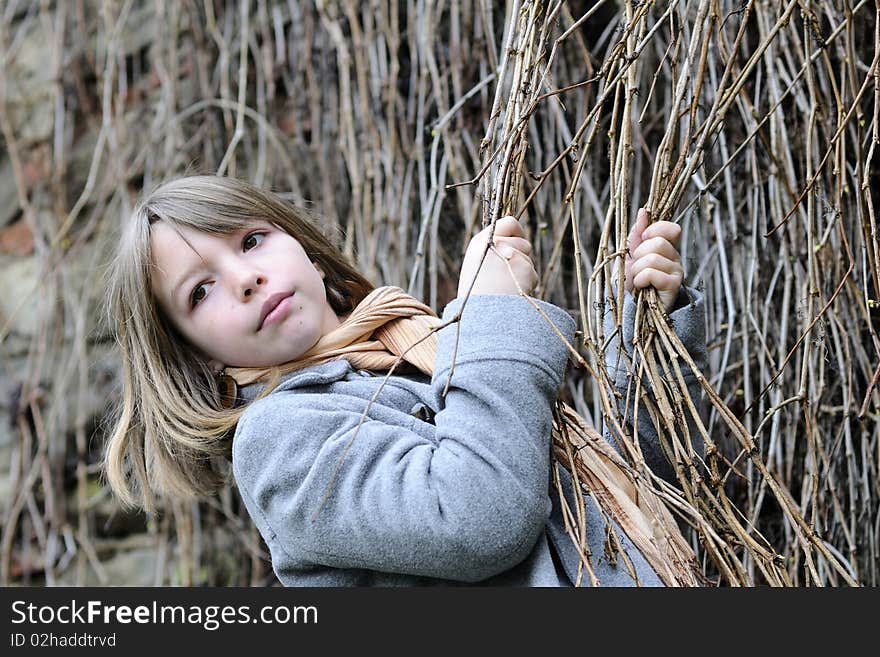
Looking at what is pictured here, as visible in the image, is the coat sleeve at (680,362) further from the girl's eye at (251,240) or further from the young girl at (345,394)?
the girl's eye at (251,240)

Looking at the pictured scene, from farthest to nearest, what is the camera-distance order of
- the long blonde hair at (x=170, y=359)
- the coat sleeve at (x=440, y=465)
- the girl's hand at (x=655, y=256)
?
1. the long blonde hair at (x=170, y=359)
2. the girl's hand at (x=655, y=256)
3. the coat sleeve at (x=440, y=465)

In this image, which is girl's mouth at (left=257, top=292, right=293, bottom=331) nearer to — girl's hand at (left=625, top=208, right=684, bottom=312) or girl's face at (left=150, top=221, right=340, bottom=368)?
girl's face at (left=150, top=221, right=340, bottom=368)

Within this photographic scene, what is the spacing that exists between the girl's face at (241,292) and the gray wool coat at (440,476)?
0.07 meters

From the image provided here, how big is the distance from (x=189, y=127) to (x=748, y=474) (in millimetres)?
1214

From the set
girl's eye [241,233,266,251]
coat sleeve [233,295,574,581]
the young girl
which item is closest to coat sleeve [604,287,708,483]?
the young girl

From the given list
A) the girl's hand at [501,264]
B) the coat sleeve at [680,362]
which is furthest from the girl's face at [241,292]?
the coat sleeve at [680,362]

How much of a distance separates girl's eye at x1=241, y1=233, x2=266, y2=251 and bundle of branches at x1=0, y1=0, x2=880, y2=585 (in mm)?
249

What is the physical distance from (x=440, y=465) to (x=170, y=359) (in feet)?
1.24

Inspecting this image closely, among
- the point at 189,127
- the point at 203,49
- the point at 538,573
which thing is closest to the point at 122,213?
the point at 189,127

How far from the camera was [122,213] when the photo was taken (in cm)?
190

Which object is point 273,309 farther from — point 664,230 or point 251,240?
point 664,230

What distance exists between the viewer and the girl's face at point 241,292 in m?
0.96

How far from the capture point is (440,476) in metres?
0.80

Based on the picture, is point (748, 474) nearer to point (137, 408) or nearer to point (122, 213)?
point (137, 408)
